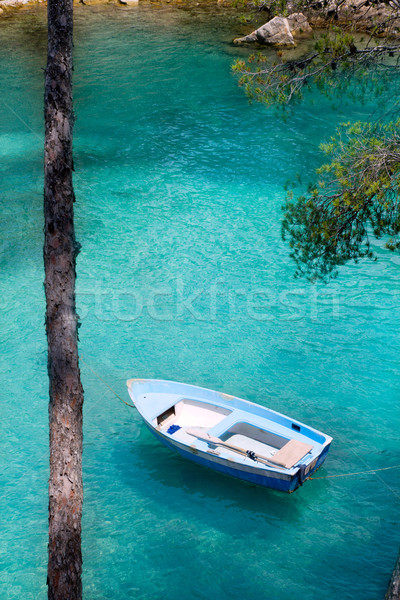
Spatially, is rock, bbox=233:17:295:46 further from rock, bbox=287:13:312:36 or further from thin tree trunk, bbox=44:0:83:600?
thin tree trunk, bbox=44:0:83:600

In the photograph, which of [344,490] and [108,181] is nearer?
[344,490]

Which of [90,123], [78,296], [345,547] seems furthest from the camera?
[90,123]

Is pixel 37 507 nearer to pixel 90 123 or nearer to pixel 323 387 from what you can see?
pixel 323 387

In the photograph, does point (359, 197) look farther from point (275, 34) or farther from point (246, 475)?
point (275, 34)

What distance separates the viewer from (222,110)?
2189 cm

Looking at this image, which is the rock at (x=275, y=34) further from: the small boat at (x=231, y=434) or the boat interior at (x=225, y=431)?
the boat interior at (x=225, y=431)

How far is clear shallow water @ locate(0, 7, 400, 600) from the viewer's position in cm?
776

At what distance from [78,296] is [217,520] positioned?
645 cm

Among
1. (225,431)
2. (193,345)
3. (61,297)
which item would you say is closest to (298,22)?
(193,345)

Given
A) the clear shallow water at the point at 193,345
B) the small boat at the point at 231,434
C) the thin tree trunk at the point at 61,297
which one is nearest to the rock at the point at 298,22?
the thin tree trunk at the point at 61,297

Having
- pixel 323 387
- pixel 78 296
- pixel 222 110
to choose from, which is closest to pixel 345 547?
pixel 323 387

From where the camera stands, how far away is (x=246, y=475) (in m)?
8.11

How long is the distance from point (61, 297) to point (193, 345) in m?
6.07

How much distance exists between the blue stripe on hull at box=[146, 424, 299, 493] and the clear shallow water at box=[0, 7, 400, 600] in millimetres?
429
